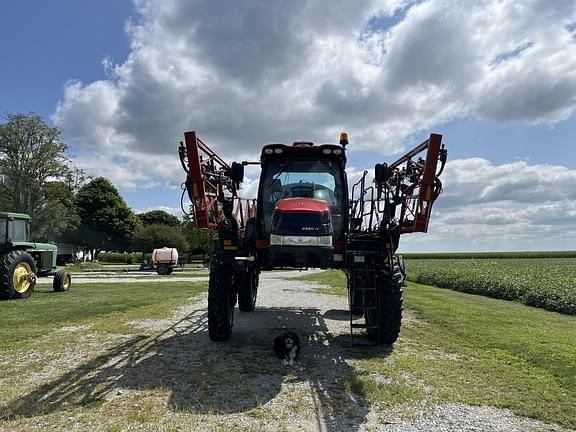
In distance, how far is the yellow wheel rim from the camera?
12.9 meters

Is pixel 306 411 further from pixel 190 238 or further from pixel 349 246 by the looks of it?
pixel 190 238

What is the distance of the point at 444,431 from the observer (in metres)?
3.89

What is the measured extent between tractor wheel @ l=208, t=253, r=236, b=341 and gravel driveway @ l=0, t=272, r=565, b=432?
26cm

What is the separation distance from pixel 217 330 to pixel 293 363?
163cm

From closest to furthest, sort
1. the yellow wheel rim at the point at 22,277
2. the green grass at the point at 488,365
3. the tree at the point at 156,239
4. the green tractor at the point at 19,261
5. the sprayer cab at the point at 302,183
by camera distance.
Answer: the green grass at the point at 488,365 < the sprayer cab at the point at 302,183 < the green tractor at the point at 19,261 < the yellow wheel rim at the point at 22,277 < the tree at the point at 156,239

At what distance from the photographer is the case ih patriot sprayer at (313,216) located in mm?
6188

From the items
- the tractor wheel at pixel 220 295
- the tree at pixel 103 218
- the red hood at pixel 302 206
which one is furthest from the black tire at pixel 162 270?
the tree at pixel 103 218

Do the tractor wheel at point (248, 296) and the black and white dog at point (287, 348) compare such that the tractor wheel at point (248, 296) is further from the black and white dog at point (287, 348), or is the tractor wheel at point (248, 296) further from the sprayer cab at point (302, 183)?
the black and white dog at point (287, 348)

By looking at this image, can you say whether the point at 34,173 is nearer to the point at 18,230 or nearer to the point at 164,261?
the point at 164,261

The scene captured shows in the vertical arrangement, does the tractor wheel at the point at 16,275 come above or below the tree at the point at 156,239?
below

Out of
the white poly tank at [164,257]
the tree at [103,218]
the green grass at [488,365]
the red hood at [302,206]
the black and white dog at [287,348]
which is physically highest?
the tree at [103,218]

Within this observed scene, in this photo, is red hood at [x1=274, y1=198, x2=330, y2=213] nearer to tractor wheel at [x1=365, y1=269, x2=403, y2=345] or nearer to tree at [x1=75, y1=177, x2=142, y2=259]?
tractor wheel at [x1=365, y1=269, x2=403, y2=345]

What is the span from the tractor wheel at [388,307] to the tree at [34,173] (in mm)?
35518

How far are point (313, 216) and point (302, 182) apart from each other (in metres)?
1.33
